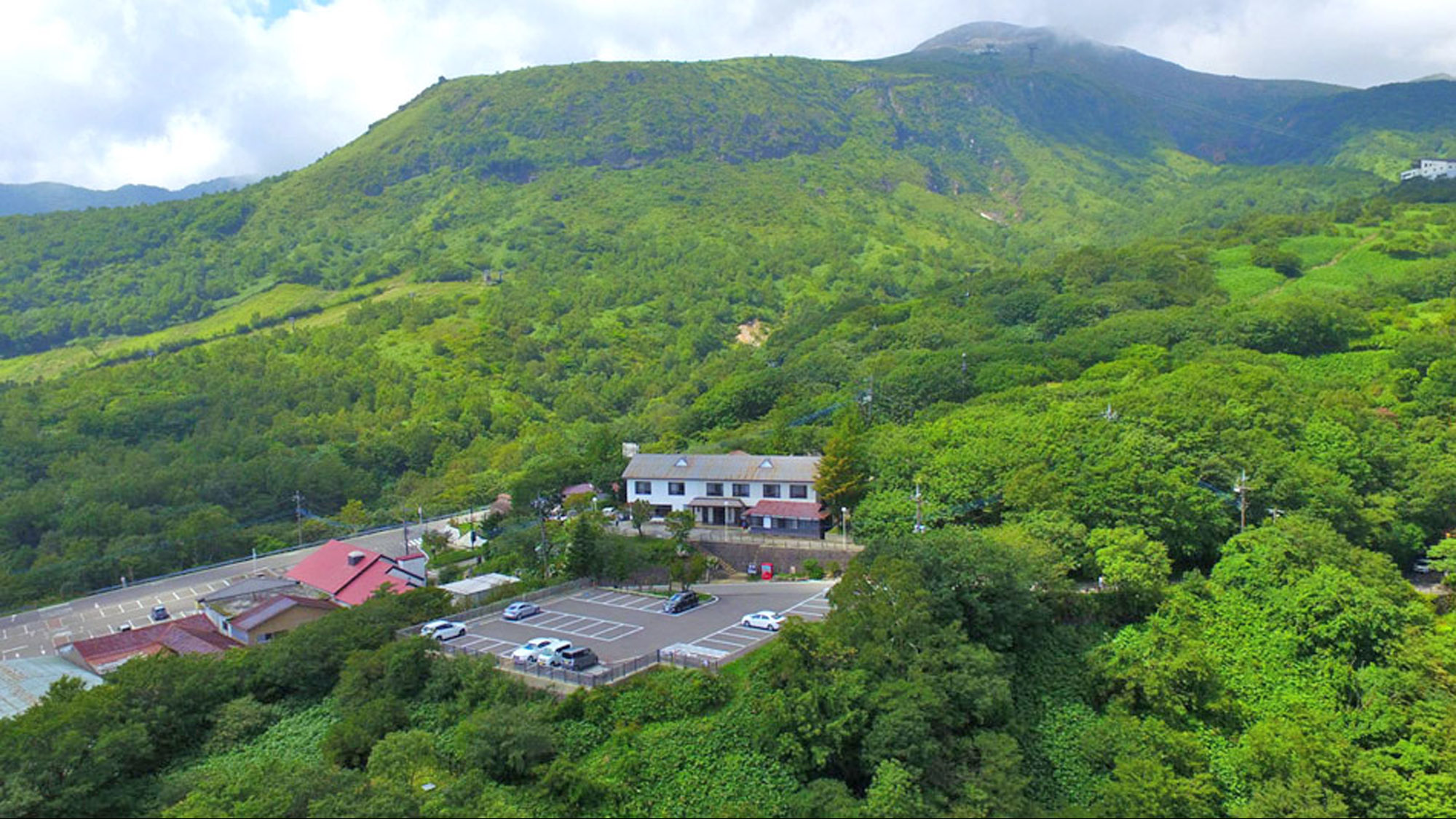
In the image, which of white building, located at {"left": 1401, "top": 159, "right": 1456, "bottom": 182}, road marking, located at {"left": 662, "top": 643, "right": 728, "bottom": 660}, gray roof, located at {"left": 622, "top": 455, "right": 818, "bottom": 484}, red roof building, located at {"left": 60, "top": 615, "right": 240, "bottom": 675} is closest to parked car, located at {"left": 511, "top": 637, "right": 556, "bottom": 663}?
road marking, located at {"left": 662, "top": 643, "right": 728, "bottom": 660}

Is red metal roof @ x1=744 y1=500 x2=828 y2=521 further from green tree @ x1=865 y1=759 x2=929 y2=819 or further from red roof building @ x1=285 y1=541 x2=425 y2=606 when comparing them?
green tree @ x1=865 y1=759 x2=929 y2=819

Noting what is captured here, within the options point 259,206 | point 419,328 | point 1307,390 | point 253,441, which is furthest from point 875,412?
point 259,206

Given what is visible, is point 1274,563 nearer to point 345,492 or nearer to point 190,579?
point 190,579

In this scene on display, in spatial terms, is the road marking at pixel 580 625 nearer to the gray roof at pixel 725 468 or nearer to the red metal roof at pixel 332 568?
the red metal roof at pixel 332 568

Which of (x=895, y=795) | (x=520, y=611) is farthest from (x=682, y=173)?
(x=895, y=795)

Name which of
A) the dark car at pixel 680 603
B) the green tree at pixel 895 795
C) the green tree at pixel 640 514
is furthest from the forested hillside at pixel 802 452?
the dark car at pixel 680 603
